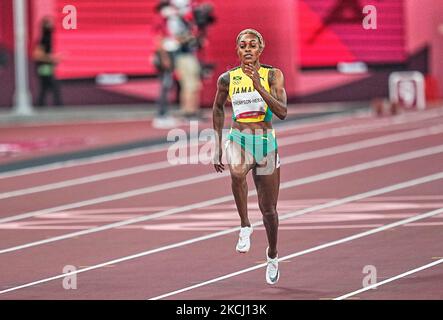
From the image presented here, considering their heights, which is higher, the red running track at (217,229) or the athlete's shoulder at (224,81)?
the athlete's shoulder at (224,81)

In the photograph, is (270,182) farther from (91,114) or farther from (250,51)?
(91,114)

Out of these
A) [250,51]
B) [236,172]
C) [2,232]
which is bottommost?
[2,232]

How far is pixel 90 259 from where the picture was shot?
13.6m

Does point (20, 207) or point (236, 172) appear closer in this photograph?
point (236, 172)

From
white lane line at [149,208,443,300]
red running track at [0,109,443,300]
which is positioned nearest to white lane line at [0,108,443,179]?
red running track at [0,109,443,300]

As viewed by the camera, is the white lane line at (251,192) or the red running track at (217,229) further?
the white lane line at (251,192)

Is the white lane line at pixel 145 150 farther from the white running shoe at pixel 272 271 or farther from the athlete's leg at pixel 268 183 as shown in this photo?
the athlete's leg at pixel 268 183

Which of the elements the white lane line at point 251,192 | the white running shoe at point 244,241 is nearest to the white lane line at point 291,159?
the white lane line at point 251,192

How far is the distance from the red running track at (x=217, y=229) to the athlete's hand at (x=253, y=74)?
1649 millimetres

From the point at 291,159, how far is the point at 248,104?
11587 mm

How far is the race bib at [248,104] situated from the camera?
11.1 meters

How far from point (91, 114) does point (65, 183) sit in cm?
1126

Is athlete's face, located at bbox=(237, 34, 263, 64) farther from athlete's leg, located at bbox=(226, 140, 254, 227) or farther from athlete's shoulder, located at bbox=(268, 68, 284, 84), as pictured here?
athlete's leg, located at bbox=(226, 140, 254, 227)

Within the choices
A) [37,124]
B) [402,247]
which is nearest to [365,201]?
[402,247]
